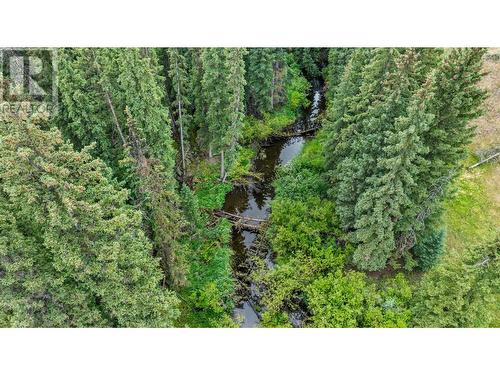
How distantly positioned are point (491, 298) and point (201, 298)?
16.4 meters

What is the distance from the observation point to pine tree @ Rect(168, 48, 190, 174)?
30.8 metres

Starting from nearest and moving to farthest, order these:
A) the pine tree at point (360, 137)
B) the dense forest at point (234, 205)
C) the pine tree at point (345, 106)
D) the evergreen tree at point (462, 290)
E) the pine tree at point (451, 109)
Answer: the dense forest at point (234, 205) → the evergreen tree at point (462, 290) → the pine tree at point (451, 109) → the pine tree at point (360, 137) → the pine tree at point (345, 106)

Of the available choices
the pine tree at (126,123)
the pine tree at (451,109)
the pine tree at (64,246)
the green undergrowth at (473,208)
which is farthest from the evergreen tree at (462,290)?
the pine tree at (126,123)

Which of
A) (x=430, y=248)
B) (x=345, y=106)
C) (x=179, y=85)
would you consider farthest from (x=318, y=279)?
(x=179, y=85)

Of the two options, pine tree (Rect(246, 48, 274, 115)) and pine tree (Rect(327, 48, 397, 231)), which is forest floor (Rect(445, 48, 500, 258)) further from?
pine tree (Rect(246, 48, 274, 115))

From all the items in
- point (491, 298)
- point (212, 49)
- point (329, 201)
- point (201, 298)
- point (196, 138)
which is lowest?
point (201, 298)

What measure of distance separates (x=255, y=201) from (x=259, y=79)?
42.1ft

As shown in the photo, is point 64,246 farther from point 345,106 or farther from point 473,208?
point 473,208

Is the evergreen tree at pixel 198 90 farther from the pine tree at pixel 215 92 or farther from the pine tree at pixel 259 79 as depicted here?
the pine tree at pixel 259 79

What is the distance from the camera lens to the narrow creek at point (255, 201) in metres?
28.8

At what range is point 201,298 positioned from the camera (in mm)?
27141

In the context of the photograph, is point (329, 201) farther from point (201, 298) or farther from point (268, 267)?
point (201, 298)

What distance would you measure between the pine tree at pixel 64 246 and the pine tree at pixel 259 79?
915 inches
